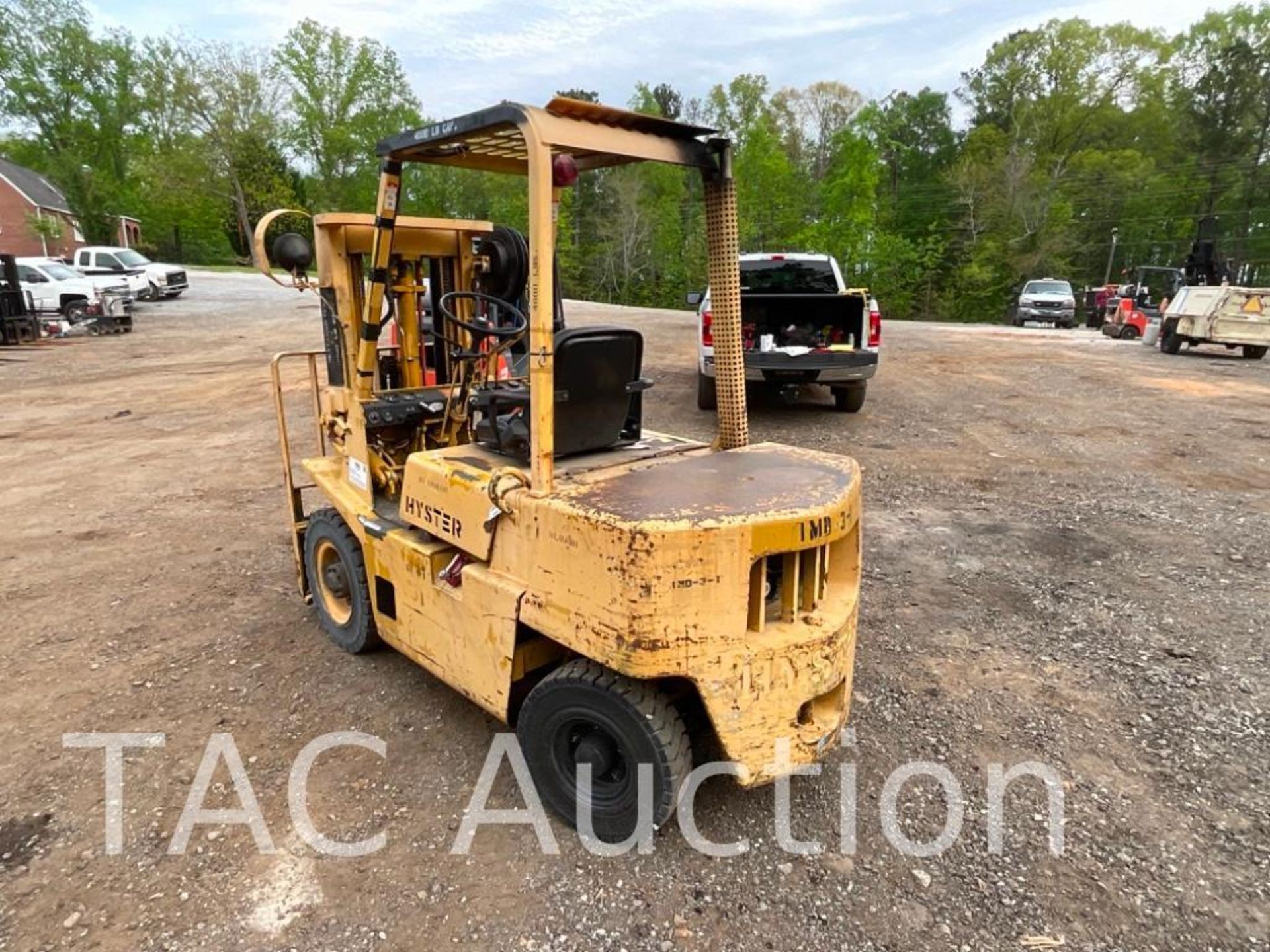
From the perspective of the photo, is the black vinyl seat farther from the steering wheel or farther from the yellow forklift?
the steering wheel

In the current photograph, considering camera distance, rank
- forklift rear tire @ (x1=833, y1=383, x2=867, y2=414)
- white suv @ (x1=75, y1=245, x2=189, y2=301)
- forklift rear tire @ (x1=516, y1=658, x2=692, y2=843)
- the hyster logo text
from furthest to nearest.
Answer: white suv @ (x1=75, y1=245, x2=189, y2=301), forklift rear tire @ (x1=833, y1=383, x2=867, y2=414), the hyster logo text, forklift rear tire @ (x1=516, y1=658, x2=692, y2=843)

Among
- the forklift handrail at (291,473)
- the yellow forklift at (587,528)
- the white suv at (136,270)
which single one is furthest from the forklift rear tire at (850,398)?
the white suv at (136,270)

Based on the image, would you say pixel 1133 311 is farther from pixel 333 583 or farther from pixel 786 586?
pixel 333 583

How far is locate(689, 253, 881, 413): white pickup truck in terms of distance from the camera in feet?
29.8

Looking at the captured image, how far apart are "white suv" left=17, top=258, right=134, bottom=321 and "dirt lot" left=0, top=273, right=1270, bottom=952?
1496 centimetres

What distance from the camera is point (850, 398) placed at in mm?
9922

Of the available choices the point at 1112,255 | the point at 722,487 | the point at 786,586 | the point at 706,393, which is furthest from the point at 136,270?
the point at 1112,255

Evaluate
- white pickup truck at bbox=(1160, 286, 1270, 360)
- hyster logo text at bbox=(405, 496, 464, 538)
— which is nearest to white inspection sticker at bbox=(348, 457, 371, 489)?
hyster logo text at bbox=(405, 496, 464, 538)

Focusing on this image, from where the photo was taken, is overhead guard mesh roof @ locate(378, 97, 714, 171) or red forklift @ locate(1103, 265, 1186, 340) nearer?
overhead guard mesh roof @ locate(378, 97, 714, 171)

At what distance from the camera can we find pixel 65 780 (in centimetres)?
314

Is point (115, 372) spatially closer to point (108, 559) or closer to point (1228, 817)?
point (108, 559)

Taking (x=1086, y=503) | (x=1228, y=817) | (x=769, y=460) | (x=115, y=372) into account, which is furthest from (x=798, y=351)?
(x=115, y=372)

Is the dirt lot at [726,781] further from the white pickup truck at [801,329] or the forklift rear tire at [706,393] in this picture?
the forklift rear tire at [706,393]

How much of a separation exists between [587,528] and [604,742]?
826 millimetres
